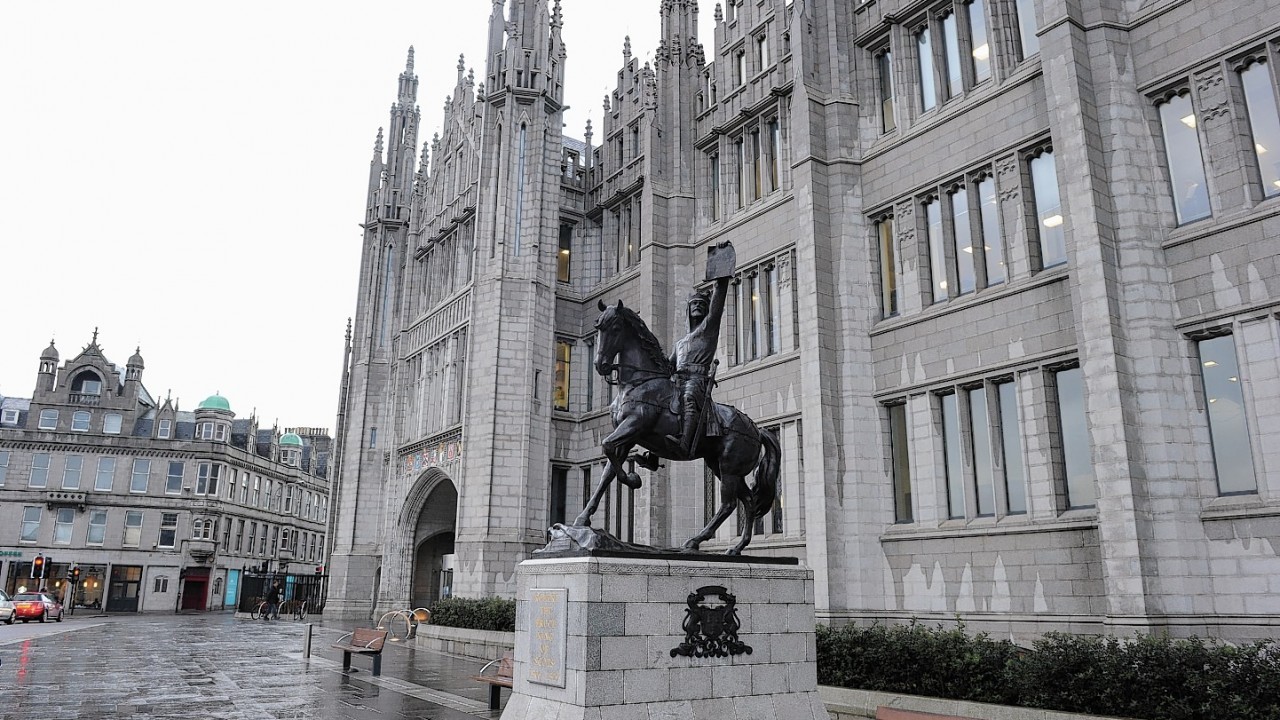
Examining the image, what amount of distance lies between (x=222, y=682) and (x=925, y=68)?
21.9 metres

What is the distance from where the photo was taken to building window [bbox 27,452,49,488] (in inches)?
2441

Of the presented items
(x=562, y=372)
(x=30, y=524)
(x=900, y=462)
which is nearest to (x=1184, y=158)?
(x=900, y=462)

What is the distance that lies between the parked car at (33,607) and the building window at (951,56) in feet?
153

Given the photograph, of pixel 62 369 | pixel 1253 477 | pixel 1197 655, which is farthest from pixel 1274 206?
pixel 62 369

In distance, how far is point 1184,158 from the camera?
54.9 feet

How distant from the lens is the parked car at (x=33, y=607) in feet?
137

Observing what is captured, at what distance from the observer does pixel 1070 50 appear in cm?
1752

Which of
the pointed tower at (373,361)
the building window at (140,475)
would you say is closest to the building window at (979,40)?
the pointed tower at (373,361)

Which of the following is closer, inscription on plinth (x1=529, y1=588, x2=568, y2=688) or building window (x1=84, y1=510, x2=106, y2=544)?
inscription on plinth (x1=529, y1=588, x2=568, y2=688)

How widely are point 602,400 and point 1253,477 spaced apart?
69.3ft

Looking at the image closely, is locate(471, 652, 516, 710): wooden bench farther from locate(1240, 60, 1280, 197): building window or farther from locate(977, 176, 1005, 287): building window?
locate(1240, 60, 1280, 197): building window

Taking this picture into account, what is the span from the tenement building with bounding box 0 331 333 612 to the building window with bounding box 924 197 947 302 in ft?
155

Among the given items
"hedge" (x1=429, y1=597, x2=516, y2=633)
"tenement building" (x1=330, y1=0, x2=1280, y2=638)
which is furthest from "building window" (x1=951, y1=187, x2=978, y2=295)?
"hedge" (x1=429, y1=597, x2=516, y2=633)

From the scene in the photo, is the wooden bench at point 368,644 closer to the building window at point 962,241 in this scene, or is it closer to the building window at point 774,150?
the building window at point 962,241
